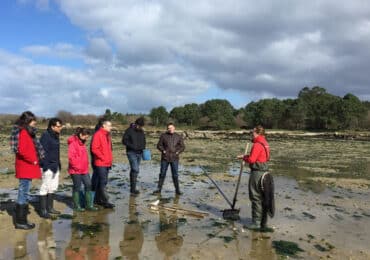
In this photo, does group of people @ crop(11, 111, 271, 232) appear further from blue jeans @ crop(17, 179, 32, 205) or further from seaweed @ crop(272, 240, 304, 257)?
seaweed @ crop(272, 240, 304, 257)

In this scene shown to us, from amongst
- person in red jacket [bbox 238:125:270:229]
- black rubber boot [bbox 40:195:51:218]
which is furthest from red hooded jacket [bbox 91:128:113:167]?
person in red jacket [bbox 238:125:270:229]

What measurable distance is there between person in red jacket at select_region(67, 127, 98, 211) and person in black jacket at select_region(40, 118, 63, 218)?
1.42 feet

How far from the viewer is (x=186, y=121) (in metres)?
113

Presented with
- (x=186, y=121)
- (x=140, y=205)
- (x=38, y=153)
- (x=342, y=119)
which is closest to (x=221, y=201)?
(x=140, y=205)

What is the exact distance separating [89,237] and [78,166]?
2549 millimetres

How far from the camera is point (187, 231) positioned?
8.98m

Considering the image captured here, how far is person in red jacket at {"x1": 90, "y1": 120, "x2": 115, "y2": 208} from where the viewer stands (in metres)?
10.8

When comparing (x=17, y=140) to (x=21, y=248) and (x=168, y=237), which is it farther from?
(x=168, y=237)

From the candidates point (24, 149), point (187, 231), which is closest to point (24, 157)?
point (24, 149)

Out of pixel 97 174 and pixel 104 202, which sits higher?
pixel 97 174

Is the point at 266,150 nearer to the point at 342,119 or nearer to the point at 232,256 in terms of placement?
the point at 232,256

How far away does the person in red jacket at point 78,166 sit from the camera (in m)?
10.3

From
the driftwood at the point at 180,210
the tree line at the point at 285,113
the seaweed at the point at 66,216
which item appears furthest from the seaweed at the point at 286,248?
the tree line at the point at 285,113

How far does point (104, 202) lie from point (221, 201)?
12.0 feet
